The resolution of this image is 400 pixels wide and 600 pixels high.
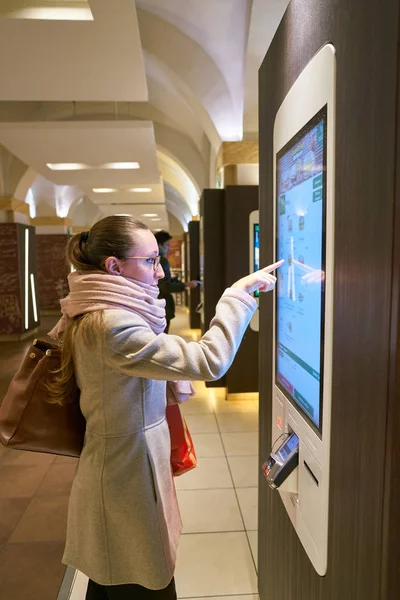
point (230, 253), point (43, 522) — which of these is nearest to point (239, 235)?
point (230, 253)

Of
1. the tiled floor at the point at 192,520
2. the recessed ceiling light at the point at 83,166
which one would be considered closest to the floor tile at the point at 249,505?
the tiled floor at the point at 192,520

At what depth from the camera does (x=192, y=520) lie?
295 cm

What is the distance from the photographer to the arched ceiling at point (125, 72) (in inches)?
162

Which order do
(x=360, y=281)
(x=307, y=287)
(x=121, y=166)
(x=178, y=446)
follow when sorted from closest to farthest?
(x=360, y=281) → (x=307, y=287) → (x=178, y=446) → (x=121, y=166)

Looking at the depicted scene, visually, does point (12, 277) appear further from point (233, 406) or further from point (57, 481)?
point (57, 481)

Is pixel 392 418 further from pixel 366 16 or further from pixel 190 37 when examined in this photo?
pixel 190 37

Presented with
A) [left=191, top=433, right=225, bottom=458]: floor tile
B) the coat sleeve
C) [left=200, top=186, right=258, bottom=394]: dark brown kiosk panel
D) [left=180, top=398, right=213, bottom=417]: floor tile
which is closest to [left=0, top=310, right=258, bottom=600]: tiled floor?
[left=191, top=433, right=225, bottom=458]: floor tile

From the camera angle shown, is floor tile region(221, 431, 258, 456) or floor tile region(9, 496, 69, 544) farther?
floor tile region(221, 431, 258, 456)

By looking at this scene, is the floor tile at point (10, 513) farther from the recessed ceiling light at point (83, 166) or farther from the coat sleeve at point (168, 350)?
the recessed ceiling light at point (83, 166)

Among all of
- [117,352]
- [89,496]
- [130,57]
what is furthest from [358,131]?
[130,57]

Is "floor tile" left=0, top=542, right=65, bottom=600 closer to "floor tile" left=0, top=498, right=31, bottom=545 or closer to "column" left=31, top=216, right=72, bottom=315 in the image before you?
"floor tile" left=0, top=498, right=31, bottom=545

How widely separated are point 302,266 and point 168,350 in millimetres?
433

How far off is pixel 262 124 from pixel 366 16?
40.0 inches

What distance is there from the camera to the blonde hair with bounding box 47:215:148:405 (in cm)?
139
